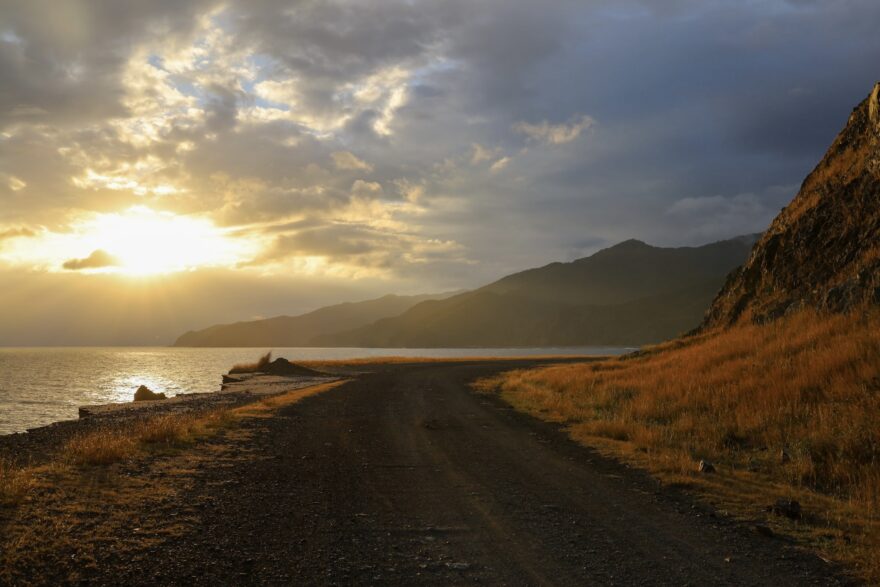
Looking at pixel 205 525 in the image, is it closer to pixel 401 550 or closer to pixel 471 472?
pixel 401 550

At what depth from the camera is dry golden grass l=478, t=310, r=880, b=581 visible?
933cm

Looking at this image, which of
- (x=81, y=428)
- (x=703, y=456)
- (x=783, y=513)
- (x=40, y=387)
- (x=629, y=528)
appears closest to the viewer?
(x=629, y=528)

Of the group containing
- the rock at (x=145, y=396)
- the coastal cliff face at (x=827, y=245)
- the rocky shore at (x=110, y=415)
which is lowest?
the rock at (x=145, y=396)

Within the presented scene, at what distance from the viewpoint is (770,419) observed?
14.1 meters

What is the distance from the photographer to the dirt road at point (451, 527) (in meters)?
6.25

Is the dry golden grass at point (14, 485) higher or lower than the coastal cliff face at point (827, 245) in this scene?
lower

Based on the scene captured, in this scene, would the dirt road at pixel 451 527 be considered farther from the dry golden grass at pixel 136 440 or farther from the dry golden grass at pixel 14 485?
the dry golden grass at pixel 14 485

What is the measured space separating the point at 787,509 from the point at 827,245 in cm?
2192

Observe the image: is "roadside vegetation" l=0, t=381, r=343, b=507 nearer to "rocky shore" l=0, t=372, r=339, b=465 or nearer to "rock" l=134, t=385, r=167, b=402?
"rocky shore" l=0, t=372, r=339, b=465

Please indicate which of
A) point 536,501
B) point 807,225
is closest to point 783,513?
point 536,501

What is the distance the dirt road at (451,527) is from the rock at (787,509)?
96cm

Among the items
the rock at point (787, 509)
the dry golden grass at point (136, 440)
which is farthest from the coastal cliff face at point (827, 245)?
the dry golden grass at point (136, 440)

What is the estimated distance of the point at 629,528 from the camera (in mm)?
7863

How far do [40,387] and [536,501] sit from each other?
204 ft
